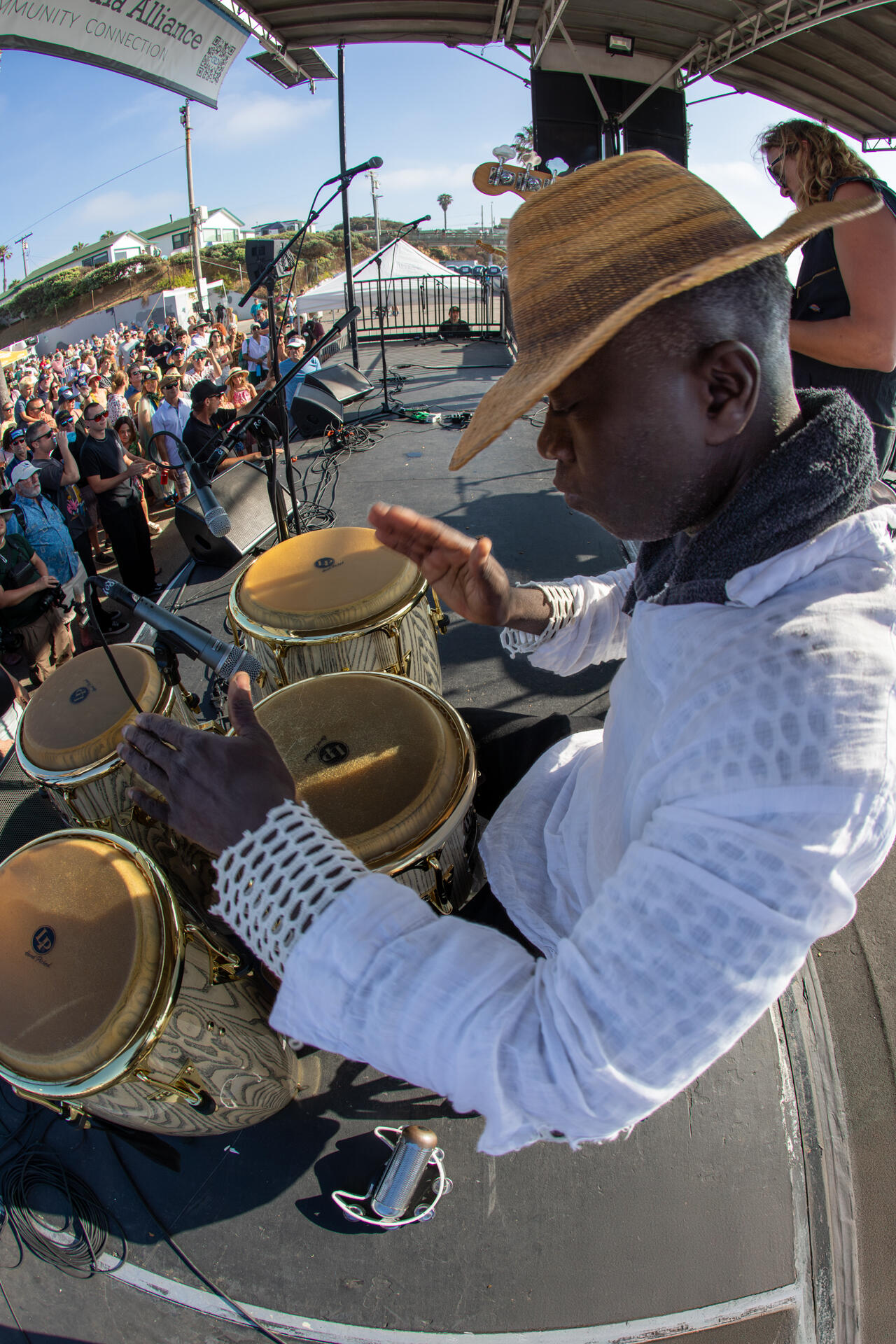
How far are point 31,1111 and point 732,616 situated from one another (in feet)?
7.38

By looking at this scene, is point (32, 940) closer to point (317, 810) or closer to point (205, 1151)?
point (317, 810)

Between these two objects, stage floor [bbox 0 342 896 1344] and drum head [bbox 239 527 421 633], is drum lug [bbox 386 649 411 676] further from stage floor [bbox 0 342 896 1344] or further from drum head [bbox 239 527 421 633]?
stage floor [bbox 0 342 896 1344]

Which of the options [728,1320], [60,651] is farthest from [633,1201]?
[60,651]

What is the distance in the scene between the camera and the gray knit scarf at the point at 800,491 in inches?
34.4

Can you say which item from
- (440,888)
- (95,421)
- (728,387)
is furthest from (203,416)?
(728,387)

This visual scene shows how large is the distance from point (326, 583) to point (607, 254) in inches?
63.2

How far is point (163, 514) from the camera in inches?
358

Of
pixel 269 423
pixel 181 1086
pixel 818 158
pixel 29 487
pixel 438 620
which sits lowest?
pixel 181 1086

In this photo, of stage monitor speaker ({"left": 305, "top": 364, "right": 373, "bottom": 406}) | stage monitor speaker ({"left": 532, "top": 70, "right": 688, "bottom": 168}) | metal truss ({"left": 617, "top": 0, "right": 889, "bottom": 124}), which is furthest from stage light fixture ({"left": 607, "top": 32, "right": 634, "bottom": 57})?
stage monitor speaker ({"left": 305, "top": 364, "right": 373, "bottom": 406})

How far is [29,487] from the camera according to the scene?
201 inches

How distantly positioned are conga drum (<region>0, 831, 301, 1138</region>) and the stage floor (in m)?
0.35

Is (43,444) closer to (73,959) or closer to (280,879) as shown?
(73,959)

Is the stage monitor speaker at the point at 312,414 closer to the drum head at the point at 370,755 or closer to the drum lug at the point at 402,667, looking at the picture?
the drum lug at the point at 402,667

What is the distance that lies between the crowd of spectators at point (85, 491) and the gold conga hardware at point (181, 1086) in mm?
1038
